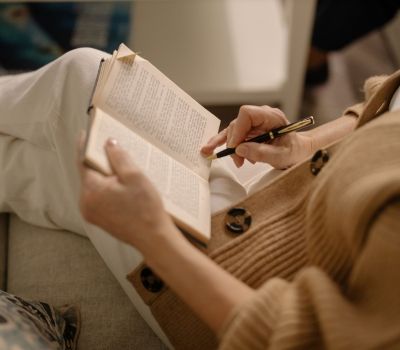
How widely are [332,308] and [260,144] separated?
34 cm

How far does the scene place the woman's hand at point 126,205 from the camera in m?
0.55

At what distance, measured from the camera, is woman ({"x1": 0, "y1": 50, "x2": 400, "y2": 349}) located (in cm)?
51

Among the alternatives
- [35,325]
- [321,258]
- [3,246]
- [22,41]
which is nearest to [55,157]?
[3,246]

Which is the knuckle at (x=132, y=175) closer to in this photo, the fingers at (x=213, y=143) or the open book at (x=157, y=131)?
the open book at (x=157, y=131)

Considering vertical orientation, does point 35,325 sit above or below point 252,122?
below

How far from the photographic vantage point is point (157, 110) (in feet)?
2.41

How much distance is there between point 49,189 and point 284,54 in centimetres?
94

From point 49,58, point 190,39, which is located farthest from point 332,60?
point 49,58

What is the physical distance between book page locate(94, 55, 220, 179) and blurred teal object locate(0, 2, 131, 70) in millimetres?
832

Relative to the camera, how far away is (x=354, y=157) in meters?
0.59

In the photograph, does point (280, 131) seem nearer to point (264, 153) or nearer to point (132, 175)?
point (264, 153)

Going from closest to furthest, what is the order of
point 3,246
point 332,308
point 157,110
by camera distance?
point 332,308
point 157,110
point 3,246

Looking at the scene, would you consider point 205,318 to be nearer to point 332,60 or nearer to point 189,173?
point 189,173

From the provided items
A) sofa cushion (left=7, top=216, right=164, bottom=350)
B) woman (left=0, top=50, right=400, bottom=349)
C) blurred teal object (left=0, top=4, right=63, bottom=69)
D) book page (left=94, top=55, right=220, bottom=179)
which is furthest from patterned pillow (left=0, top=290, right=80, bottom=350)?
blurred teal object (left=0, top=4, right=63, bottom=69)
